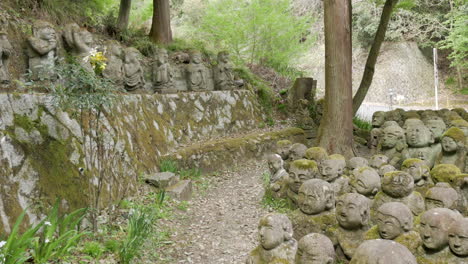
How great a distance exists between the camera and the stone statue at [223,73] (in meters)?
11.1

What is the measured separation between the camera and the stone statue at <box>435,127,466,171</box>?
23.2 feet

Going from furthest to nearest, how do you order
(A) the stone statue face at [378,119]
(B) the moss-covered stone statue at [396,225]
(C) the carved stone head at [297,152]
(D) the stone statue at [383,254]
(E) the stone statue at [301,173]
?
(A) the stone statue face at [378,119], (C) the carved stone head at [297,152], (E) the stone statue at [301,173], (B) the moss-covered stone statue at [396,225], (D) the stone statue at [383,254]

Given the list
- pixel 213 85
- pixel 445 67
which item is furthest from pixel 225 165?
pixel 445 67

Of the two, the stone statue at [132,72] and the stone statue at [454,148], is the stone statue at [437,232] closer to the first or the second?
the stone statue at [454,148]

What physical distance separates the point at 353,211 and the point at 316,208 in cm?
59

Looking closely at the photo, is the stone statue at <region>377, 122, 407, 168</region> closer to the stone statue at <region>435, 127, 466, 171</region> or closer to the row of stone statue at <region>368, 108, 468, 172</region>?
the row of stone statue at <region>368, 108, 468, 172</region>

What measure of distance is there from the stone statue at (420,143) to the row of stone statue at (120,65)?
17.7ft

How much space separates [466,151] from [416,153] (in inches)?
33.7

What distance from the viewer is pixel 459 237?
3.30 metres

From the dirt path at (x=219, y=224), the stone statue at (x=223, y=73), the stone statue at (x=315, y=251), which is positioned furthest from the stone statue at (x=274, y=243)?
the stone statue at (x=223, y=73)

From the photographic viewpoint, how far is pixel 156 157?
7.41m

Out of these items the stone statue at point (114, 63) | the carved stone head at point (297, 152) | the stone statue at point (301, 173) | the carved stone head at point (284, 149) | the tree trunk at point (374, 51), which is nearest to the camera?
the stone statue at point (301, 173)

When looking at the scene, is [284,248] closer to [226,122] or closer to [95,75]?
[95,75]

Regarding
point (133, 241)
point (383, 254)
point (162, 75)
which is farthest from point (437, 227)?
point (162, 75)
